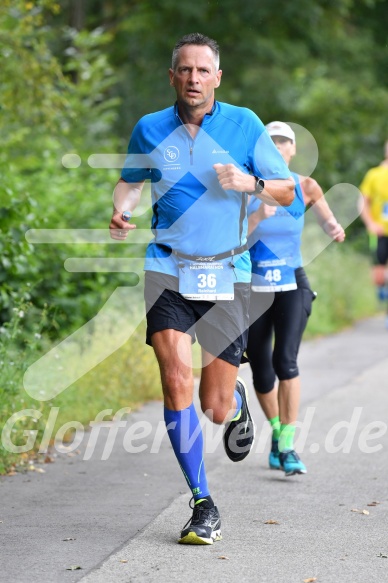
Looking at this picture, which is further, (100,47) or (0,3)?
(100,47)

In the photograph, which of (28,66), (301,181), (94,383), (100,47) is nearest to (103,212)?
(28,66)

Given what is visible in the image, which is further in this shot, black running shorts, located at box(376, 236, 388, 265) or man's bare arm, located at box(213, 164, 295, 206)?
black running shorts, located at box(376, 236, 388, 265)

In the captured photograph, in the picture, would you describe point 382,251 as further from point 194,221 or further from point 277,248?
point 194,221

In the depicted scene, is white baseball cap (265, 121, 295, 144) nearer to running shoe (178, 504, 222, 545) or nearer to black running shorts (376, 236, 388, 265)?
running shoe (178, 504, 222, 545)

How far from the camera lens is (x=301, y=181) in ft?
26.3

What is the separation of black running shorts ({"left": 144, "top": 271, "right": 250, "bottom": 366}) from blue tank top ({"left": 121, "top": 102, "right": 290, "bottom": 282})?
0.28 feet

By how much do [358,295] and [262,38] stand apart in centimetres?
576

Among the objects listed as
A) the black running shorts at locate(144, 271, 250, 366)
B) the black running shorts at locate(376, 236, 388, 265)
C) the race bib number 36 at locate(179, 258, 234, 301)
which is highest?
the black running shorts at locate(376, 236, 388, 265)

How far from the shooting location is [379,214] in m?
16.8

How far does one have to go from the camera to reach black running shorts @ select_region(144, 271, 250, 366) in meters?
5.97

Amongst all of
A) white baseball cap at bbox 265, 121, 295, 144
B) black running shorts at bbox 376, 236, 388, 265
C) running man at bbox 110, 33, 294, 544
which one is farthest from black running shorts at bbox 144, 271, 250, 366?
black running shorts at bbox 376, 236, 388, 265

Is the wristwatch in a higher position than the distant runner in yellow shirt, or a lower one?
lower

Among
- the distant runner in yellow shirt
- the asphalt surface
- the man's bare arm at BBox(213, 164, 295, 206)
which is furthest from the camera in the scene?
the distant runner in yellow shirt

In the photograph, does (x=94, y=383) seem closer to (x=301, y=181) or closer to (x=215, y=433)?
(x=215, y=433)
